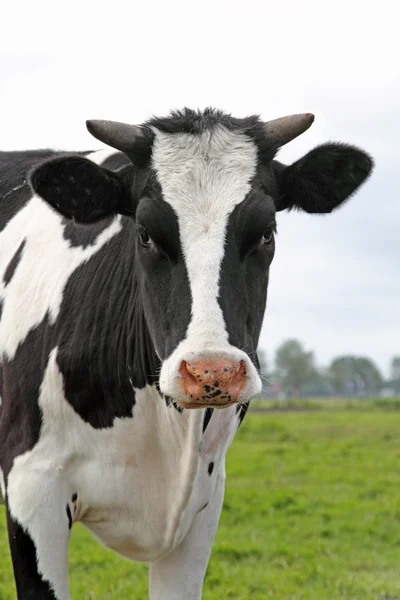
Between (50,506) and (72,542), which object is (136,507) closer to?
(50,506)

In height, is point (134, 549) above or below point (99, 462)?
below

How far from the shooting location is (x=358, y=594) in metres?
7.93

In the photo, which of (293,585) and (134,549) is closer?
(134,549)

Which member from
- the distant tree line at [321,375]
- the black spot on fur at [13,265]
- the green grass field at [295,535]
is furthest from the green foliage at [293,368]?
the black spot on fur at [13,265]

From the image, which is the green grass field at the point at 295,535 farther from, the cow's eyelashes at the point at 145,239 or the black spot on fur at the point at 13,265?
the cow's eyelashes at the point at 145,239

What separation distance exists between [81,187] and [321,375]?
103382mm

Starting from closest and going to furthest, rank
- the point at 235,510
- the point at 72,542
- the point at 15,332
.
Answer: the point at 15,332
the point at 72,542
the point at 235,510

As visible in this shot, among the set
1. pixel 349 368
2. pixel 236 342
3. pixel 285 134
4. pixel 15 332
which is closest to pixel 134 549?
pixel 15 332

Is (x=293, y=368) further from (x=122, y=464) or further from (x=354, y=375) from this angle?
(x=122, y=464)

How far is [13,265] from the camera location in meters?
5.50

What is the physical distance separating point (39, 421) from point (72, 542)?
5.70m

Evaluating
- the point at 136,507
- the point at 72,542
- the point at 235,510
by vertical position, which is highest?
the point at 136,507

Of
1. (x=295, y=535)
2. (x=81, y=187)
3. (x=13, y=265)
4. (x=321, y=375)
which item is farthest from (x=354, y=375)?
(x=81, y=187)

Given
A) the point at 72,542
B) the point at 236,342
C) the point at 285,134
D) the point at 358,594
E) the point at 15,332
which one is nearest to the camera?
the point at 236,342
